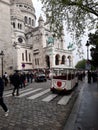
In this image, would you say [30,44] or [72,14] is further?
[30,44]

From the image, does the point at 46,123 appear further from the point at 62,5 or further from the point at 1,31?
the point at 1,31

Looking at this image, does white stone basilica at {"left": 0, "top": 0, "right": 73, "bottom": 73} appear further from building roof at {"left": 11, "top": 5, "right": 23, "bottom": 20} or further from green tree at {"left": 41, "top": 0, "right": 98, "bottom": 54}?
green tree at {"left": 41, "top": 0, "right": 98, "bottom": 54}

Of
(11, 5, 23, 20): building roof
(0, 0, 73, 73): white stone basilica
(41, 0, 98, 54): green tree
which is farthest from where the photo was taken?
(11, 5, 23, 20): building roof

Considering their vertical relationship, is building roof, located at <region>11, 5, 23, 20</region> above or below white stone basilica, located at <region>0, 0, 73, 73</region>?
above

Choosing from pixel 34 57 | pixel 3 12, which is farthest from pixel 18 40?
pixel 3 12

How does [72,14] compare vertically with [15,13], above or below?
below

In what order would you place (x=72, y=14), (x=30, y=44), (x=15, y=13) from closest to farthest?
(x=72, y=14) → (x=15, y=13) → (x=30, y=44)

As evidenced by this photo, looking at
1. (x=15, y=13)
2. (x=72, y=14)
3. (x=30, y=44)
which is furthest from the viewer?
(x=30, y=44)

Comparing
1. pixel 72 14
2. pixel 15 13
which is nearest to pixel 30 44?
pixel 15 13

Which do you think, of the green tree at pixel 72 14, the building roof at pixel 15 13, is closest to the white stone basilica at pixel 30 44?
the building roof at pixel 15 13

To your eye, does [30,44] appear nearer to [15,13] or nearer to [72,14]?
[15,13]

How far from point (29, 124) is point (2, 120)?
116 centimetres

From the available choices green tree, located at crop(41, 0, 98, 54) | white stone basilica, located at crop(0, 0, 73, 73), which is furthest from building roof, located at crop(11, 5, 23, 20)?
green tree, located at crop(41, 0, 98, 54)

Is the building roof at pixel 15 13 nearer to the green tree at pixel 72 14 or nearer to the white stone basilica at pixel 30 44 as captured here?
the white stone basilica at pixel 30 44
